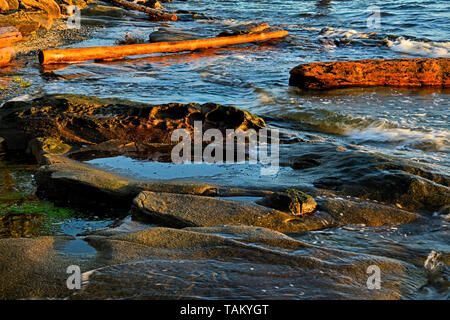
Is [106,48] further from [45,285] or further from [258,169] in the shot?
[45,285]

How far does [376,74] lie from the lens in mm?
8812

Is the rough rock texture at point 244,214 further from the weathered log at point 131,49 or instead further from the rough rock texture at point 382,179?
the weathered log at point 131,49

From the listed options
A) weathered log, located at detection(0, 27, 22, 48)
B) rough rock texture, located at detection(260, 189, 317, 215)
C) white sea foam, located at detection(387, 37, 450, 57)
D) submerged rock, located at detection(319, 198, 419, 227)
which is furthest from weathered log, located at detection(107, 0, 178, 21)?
submerged rock, located at detection(319, 198, 419, 227)

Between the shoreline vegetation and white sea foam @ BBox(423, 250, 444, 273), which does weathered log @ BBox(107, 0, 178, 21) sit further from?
white sea foam @ BBox(423, 250, 444, 273)

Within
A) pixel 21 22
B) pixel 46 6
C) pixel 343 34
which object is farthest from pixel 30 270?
pixel 46 6

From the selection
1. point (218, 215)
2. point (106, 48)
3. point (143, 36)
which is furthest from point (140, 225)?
point (143, 36)

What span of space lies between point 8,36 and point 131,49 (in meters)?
2.87

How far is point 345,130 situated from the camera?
22.3 ft

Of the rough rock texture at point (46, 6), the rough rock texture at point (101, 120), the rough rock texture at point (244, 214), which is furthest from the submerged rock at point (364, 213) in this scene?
the rough rock texture at point (46, 6)

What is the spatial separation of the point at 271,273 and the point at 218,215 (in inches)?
34.5

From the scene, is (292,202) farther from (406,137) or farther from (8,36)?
(8,36)

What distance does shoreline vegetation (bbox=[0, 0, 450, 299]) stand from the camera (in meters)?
2.47

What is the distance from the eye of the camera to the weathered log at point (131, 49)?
11116mm

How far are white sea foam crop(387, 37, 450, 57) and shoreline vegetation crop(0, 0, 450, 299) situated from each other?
9.11m
